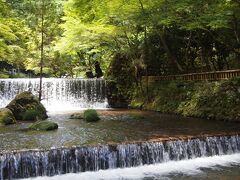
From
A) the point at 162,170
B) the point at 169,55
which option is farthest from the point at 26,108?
the point at 162,170

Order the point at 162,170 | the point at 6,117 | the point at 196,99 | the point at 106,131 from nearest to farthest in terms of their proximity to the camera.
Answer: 1. the point at 162,170
2. the point at 106,131
3. the point at 6,117
4. the point at 196,99

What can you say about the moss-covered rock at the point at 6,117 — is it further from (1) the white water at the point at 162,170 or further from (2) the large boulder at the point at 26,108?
(1) the white water at the point at 162,170

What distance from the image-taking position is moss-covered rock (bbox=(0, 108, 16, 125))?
55.7 ft

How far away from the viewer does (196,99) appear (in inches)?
770

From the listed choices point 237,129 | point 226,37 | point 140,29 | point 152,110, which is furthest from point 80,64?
point 237,129

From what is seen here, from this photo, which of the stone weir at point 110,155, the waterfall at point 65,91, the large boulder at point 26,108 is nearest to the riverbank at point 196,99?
the waterfall at point 65,91

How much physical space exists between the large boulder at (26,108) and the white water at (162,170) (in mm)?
8395

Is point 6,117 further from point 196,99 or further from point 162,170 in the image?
point 196,99

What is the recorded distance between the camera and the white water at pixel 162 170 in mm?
10500

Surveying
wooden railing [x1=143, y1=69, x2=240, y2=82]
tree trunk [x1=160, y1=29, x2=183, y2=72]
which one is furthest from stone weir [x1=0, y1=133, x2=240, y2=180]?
tree trunk [x1=160, y1=29, x2=183, y2=72]

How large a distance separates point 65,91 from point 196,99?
1172 centimetres

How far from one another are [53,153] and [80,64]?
26.1 m

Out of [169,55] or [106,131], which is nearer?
[106,131]

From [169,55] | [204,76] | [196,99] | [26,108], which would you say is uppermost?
[169,55]
